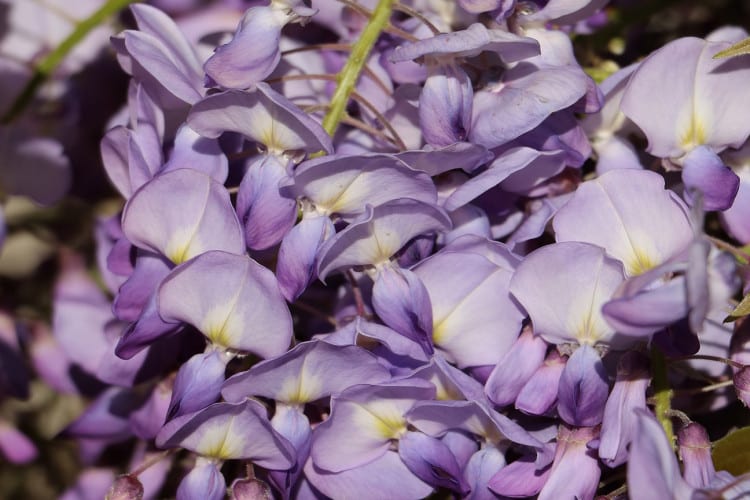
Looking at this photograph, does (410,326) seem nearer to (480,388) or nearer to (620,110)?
(480,388)

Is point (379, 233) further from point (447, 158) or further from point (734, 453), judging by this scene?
point (734, 453)

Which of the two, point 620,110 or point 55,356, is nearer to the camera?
point 620,110

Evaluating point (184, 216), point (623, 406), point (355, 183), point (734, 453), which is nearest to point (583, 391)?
point (623, 406)

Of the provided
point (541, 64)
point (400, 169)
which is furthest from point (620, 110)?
point (400, 169)

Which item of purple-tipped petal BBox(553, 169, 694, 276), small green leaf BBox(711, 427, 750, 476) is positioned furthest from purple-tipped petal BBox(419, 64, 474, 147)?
small green leaf BBox(711, 427, 750, 476)

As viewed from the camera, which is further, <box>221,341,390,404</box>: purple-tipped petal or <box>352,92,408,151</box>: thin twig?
<box>352,92,408,151</box>: thin twig

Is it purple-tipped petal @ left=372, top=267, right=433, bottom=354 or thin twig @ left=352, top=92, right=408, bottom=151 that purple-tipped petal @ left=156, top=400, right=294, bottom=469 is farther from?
thin twig @ left=352, top=92, right=408, bottom=151

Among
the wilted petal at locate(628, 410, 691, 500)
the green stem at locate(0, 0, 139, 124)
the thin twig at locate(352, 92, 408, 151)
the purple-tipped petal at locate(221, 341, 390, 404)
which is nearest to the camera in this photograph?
the wilted petal at locate(628, 410, 691, 500)
